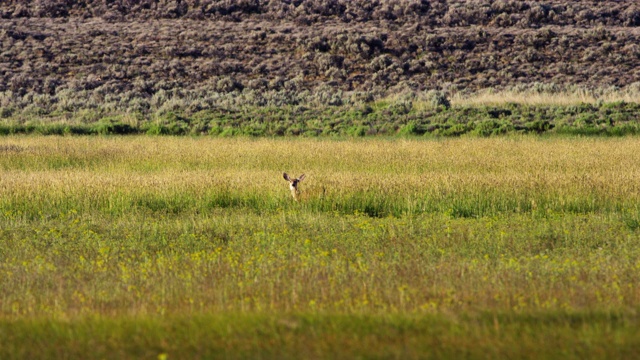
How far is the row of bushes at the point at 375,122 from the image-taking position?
30.2m

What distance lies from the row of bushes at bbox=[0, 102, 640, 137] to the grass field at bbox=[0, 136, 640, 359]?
984 cm

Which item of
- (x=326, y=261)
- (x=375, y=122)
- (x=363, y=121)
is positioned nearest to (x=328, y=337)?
(x=326, y=261)

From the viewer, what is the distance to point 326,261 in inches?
368

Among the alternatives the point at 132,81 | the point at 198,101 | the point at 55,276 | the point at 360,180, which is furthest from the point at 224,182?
the point at 132,81

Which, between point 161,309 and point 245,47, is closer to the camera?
point 161,309

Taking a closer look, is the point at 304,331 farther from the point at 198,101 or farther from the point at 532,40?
the point at 532,40

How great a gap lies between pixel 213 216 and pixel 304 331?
23.6ft

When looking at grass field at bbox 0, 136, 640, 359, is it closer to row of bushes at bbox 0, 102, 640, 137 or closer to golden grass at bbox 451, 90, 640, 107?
row of bushes at bbox 0, 102, 640, 137

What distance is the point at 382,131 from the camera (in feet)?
101

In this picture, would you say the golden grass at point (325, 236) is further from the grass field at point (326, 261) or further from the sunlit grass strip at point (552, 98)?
the sunlit grass strip at point (552, 98)

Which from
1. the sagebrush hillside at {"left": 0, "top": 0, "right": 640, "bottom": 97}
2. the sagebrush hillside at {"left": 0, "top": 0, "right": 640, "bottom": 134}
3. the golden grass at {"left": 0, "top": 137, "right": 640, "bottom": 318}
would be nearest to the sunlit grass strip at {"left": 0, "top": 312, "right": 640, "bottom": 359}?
the golden grass at {"left": 0, "top": 137, "right": 640, "bottom": 318}

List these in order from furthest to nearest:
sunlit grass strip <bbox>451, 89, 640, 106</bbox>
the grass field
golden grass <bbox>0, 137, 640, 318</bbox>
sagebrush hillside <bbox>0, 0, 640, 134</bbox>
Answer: sagebrush hillside <bbox>0, 0, 640, 134</bbox> < sunlit grass strip <bbox>451, 89, 640, 106</bbox> < golden grass <bbox>0, 137, 640, 318</bbox> < the grass field

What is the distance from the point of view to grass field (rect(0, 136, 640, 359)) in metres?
6.32

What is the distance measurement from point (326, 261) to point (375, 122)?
23860mm
